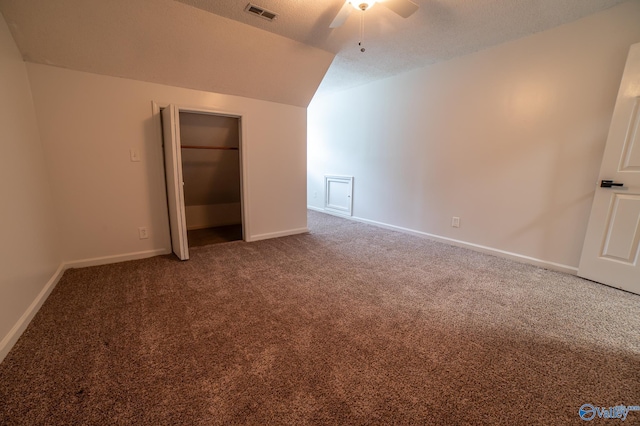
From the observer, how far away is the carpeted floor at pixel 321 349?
107 cm

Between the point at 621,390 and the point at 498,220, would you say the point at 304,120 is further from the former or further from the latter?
the point at 621,390

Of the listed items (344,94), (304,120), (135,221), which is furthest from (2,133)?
(344,94)

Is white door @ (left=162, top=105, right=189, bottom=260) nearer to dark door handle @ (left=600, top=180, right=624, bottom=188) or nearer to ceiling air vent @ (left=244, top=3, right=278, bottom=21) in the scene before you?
ceiling air vent @ (left=244, top=3, right=278, bottom=21)

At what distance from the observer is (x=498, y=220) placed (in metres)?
2.96

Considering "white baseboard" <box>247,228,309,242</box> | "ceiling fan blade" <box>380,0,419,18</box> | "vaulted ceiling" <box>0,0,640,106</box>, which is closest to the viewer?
"ceiling fan blade" <box>380,0,419,18</box>

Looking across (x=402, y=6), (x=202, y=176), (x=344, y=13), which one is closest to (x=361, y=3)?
(x=344, y=13)

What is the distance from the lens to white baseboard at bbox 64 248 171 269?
2496 millimetres

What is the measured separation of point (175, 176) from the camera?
253cm

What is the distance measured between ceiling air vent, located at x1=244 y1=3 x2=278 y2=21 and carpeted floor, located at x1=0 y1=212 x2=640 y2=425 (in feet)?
7.85

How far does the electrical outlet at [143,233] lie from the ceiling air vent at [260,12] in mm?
2440

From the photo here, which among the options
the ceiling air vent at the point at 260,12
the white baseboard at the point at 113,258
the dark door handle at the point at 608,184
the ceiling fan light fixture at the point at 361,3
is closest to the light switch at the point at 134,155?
the white baseboard at the point at 113,258

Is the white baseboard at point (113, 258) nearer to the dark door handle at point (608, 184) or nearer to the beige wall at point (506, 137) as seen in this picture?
the beige wall at point (506, 137)

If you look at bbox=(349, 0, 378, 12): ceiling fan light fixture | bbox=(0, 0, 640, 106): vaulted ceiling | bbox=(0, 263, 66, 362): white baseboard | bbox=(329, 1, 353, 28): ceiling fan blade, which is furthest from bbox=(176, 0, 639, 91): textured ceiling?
bbox=(0, 263, 66, 362): white baseboard

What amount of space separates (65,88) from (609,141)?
4852 millimetres
